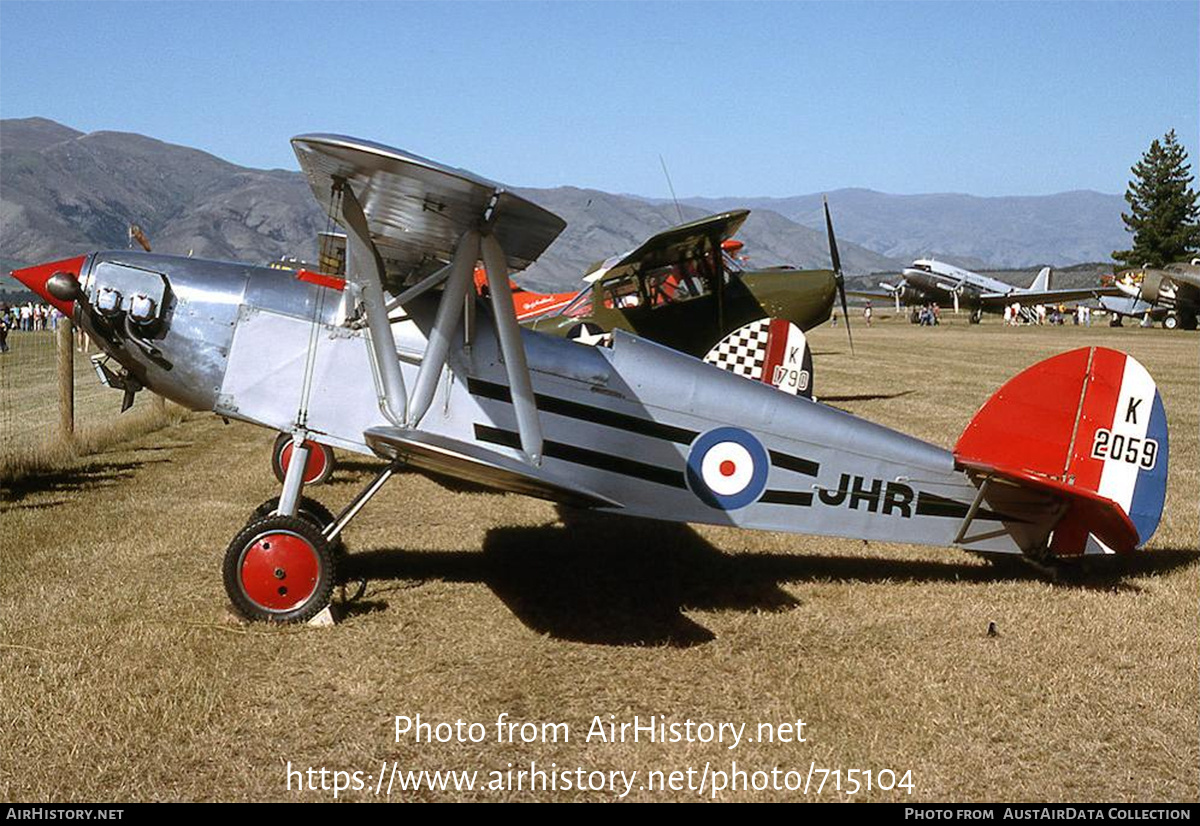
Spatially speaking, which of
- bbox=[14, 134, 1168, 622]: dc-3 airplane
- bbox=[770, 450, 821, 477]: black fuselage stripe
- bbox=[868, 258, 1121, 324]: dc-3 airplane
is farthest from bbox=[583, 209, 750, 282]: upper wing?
bbox=[868, 258, 1121, 324]: dc-3 airplane

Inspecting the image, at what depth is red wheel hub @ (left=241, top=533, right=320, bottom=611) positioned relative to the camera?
5.14m

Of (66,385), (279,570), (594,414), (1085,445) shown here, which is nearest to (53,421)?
(66,385)

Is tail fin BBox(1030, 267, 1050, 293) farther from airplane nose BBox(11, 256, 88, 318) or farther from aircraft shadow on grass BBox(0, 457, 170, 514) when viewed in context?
airplane nose BBox(11, 256, 88, 318)

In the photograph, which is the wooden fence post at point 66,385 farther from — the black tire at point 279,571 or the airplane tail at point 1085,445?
the airplane tail at point 1085,445

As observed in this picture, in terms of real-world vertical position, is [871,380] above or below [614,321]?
below

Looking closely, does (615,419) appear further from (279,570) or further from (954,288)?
(954,288)

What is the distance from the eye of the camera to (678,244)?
36.8ft

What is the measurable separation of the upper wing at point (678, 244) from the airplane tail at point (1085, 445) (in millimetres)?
5340

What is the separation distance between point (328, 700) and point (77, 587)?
2396 mm

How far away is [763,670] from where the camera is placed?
15.7ft

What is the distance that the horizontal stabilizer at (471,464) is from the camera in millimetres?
4535

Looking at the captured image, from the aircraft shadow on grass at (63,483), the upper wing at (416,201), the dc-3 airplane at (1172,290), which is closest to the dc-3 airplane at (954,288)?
the dc-3 airplane at (1172,290)

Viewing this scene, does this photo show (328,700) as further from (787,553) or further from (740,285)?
(740,285)
